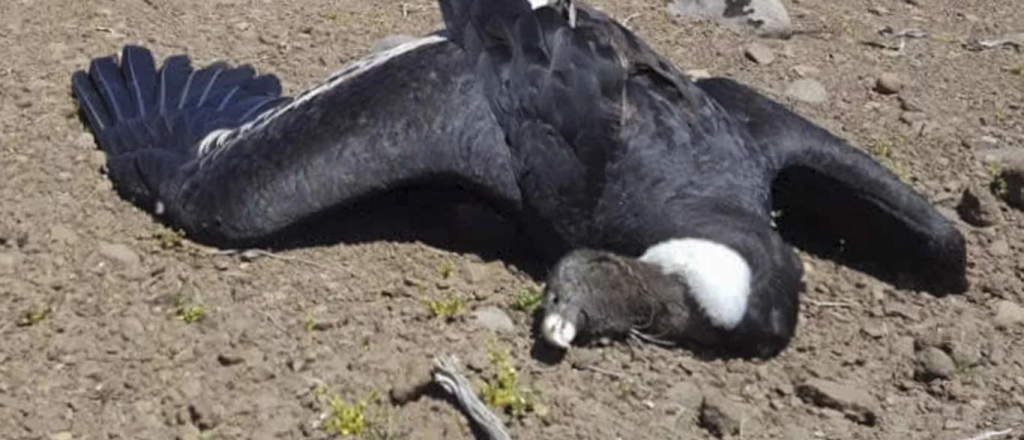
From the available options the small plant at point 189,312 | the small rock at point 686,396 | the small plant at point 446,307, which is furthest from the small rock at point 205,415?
the small rock at point 686,396

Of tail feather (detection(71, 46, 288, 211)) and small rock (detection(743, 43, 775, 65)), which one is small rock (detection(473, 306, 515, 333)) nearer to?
tail feather (detection(71, 46, 288, 211))

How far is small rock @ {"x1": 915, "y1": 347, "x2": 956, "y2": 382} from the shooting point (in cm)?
595

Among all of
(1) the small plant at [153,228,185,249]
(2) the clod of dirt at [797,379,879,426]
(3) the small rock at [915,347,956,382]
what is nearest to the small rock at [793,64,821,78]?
(3) the small rock at [915,347,956,382]

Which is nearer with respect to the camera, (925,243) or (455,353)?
(455,353)

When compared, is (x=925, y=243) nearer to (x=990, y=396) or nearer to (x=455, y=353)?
(x=990, y=396)

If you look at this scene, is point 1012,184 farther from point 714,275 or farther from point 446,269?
point 446,269

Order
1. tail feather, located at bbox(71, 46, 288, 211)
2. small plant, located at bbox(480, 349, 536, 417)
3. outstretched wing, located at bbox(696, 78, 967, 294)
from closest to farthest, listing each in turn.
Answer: small plant, located at bbox(480, 349, 536, 417), outstretched wing, located at bbox(696, 78, 967, 294), tail feather, located at bbox(71, 46, 288, 211)

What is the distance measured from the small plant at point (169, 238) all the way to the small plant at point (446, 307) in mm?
861

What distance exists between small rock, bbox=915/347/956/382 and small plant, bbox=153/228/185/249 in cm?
227

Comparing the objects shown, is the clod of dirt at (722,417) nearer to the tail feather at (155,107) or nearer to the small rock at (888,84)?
the tail feather at (155,107)

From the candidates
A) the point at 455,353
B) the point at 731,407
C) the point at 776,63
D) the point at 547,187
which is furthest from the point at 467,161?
the point at 776,63

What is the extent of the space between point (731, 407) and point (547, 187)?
3.00ft

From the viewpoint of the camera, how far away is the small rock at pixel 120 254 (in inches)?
245

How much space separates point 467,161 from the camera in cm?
622
